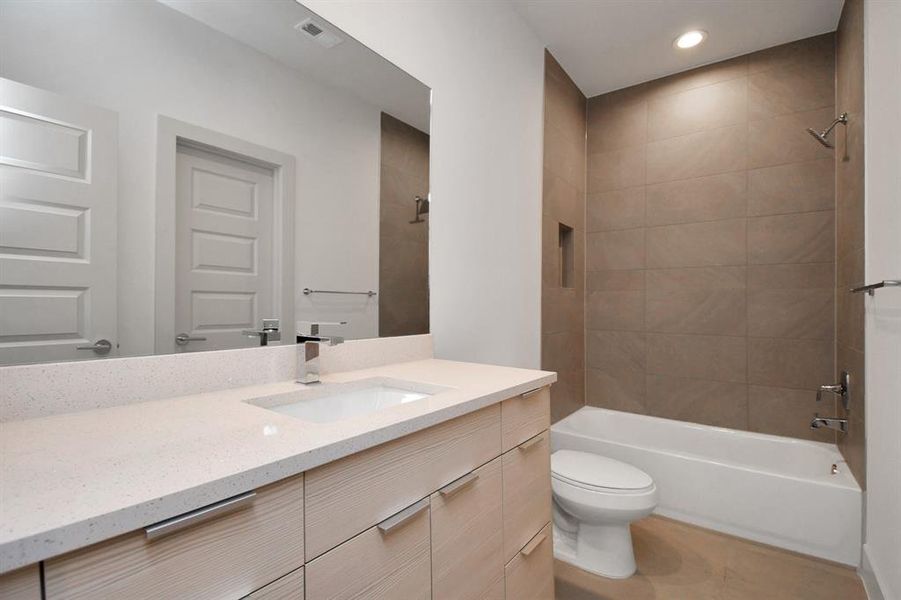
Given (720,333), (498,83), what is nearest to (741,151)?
(720,333)

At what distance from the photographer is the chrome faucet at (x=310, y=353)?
118 centimetres

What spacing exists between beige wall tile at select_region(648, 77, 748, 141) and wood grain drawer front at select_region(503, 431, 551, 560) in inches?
96.3

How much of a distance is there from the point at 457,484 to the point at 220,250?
2.80ft

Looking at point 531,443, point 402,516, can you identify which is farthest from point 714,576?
point 402,516

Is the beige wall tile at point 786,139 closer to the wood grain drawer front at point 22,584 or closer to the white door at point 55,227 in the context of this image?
the white door at point 55,227

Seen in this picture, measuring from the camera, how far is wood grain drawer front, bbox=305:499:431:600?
0.68 metres

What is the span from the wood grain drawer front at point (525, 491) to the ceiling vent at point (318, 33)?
54.7 inches

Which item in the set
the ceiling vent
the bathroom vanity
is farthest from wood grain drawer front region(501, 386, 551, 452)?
the ceiling vent

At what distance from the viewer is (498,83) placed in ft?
6.94

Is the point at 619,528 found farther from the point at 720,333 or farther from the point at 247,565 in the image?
the point at 247,565

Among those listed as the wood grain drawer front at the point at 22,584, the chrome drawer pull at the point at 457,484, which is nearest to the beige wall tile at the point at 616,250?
the chrome drawer pull at the point at 457,484

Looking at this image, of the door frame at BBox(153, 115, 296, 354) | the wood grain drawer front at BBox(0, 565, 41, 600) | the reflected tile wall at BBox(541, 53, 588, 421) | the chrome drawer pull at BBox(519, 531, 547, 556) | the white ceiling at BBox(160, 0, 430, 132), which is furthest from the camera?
the reflected tile wall at BBox(541, 53, 588, 421)

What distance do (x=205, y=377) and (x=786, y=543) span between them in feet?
8.35

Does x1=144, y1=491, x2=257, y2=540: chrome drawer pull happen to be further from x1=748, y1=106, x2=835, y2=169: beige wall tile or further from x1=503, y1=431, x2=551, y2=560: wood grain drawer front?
x1=748, y1=106, x2=835, y2=169: beige wall tile
